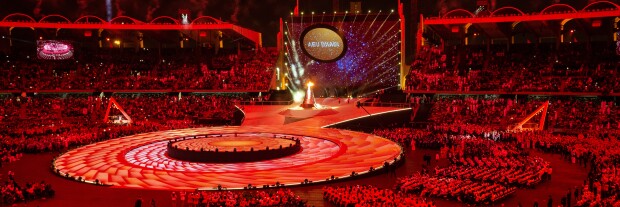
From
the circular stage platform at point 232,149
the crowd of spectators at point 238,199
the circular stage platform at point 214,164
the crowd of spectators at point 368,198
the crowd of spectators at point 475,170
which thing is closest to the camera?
the crowd of spectators at point 368,198

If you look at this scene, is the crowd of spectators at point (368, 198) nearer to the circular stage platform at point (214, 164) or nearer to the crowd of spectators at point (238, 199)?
the crowd of spectators at point (238, 199)

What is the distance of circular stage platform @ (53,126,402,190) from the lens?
28.3m

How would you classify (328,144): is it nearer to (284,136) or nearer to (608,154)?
(284,136)

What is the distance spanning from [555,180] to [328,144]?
1423cm

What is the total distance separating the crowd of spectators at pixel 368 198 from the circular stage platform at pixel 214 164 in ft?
10.4

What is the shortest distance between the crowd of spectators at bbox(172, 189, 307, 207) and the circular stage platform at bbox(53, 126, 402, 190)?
7.71 ft

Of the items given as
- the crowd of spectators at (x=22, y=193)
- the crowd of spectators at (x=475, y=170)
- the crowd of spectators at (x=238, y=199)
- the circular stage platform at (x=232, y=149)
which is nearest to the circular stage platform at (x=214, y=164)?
the circular stage platform at (x=232, y=149)

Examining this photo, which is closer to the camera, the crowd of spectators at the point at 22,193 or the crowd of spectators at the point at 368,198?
the crowd of spectators at the point at 368,198

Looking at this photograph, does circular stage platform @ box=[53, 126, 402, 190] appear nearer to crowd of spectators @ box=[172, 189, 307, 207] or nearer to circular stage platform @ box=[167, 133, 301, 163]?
circular stage platform @ box=[167, 133, 301, 163]

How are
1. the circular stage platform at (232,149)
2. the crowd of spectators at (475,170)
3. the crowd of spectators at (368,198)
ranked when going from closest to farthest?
the crowd of spectators at (368,198) → the crowd of spectators at (475,170) → the circular stage platform at (232,149)

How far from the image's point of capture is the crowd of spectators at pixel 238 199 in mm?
23172

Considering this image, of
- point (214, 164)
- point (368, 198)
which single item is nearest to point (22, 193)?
point (214, 164)

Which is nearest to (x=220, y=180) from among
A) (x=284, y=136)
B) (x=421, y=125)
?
(x=284, y=136)

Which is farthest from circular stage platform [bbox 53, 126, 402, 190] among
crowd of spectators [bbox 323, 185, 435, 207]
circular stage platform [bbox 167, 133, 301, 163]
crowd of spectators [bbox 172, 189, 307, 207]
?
crowd of spectators [bbox 323, 185, 435, 207]
